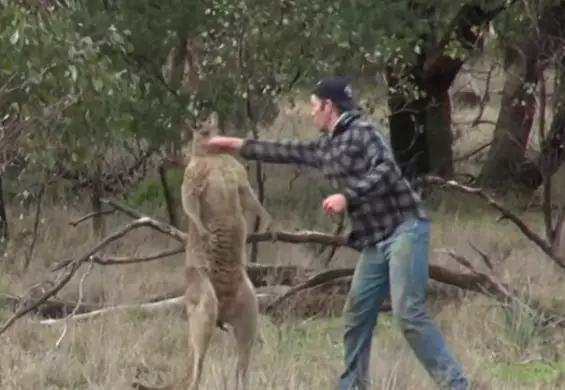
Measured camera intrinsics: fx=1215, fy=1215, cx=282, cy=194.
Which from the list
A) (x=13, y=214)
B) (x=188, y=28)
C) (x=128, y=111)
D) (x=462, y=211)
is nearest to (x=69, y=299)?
(x=128, y=111)

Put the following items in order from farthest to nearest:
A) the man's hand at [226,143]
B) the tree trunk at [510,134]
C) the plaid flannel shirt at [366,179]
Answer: the tree trunk at [510,134] < the man's hand at [226,143] < the plaid flannel shirt at [366,179]

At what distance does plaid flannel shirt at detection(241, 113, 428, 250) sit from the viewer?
6535mm

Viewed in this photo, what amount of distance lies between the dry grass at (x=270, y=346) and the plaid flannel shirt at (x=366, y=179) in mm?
941

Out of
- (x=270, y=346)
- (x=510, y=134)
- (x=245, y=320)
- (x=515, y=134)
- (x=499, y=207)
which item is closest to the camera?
(x=245, y=320)

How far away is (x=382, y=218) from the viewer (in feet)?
22.0

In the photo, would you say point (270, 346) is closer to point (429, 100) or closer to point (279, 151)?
point (279, 151)

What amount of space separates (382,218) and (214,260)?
3.99ft

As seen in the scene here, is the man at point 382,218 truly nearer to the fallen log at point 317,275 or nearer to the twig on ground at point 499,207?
the fallen log at point 317,275

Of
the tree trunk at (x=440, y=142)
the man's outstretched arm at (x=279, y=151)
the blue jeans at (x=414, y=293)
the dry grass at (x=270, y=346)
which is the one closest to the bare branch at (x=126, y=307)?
the dry grass at (x=270, y=346)

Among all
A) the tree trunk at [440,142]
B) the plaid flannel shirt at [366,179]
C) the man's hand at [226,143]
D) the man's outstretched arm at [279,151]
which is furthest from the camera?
the tree trunk at [440,142]

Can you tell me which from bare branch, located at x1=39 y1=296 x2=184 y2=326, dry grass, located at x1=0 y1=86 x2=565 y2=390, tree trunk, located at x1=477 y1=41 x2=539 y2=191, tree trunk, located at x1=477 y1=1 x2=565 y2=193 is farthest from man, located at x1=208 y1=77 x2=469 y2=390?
tree trunk, located at x1=477 y1=41 x2=539 y2=191

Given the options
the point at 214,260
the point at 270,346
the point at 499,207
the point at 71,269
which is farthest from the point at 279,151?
the point at 499,207

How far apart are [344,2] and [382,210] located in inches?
195

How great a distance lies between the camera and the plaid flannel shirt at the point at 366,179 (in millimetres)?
6535
